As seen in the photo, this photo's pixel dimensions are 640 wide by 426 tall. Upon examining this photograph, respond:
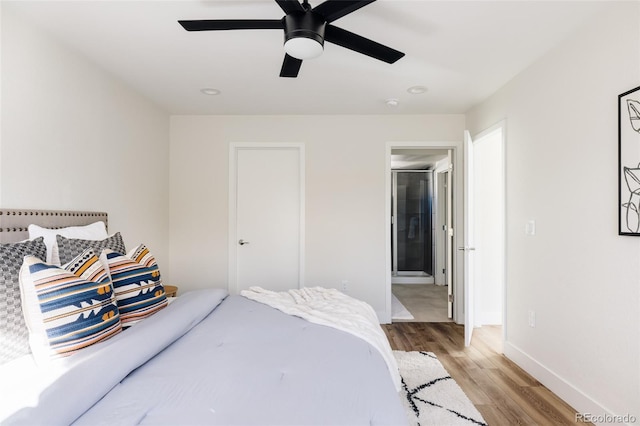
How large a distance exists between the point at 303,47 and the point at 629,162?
1.82 metres

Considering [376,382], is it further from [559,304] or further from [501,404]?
[559,304]

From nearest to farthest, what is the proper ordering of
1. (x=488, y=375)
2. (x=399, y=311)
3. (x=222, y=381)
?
(x=222, y=381)
(x=488, y=375)
(x=399, y=311)

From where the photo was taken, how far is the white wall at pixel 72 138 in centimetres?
197

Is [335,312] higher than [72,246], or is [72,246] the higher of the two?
[72,246]

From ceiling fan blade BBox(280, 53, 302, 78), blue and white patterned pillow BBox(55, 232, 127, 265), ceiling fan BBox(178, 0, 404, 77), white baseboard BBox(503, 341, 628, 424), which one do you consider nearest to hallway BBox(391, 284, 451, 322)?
white baseboard BBox(503, 341, 628, 424)

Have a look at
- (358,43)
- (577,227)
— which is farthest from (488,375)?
(358,43)

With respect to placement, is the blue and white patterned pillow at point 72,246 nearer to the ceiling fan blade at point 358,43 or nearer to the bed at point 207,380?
the bed at point 207,380

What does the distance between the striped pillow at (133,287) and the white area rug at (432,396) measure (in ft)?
5.34

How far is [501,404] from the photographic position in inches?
86.3

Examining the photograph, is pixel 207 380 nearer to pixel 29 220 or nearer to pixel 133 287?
pixel 133 287

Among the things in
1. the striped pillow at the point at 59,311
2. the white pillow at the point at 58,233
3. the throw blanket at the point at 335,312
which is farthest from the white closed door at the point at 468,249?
the white pillow at the point at 58,233

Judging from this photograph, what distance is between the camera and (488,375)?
2.62 meters

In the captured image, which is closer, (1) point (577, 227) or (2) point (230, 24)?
(2) point (230, 24)

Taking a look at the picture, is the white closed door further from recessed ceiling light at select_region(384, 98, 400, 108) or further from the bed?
the bed
